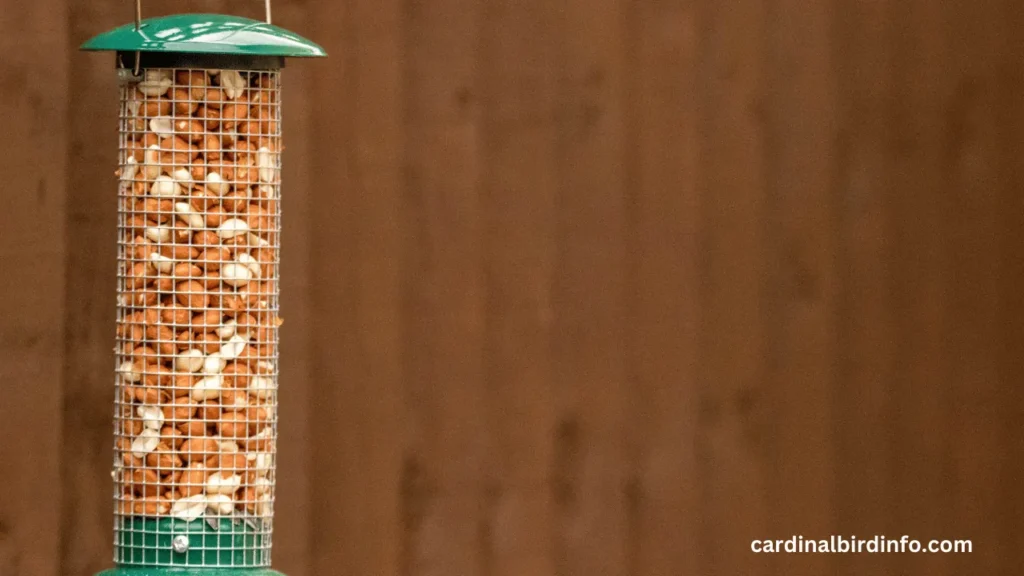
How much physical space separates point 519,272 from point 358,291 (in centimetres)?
36

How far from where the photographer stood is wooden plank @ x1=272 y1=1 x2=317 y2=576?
3.82 meters

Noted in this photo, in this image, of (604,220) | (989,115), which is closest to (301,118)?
(604,220)

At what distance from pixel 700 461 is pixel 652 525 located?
181 mm

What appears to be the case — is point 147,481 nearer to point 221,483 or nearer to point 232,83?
point 221,483

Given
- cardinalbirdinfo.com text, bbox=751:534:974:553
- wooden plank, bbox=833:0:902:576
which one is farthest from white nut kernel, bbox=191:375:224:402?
wooden plank, bbox=833:0:902:576

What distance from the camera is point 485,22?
3.95 metres

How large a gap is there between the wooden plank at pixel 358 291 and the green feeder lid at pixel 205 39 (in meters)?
0.99

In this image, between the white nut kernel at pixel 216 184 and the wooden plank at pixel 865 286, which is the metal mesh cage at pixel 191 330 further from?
the wooden plank at pixel 865 286

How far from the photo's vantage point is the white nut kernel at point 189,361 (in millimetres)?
2857

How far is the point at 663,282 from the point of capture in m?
4.05

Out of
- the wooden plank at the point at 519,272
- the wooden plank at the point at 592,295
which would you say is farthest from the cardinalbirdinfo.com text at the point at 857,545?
the wooden plank at the point at 519,272

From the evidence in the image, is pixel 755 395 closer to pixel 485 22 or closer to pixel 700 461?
pixel 700 461

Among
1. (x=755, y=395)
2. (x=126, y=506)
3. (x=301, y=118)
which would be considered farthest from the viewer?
(x=755, y=395)

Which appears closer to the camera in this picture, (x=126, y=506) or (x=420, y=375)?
(x=126, y=506)
